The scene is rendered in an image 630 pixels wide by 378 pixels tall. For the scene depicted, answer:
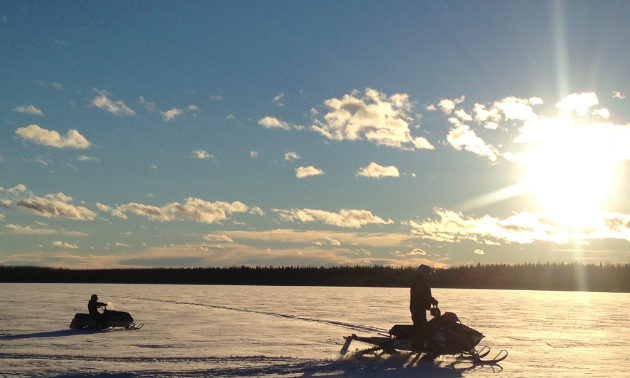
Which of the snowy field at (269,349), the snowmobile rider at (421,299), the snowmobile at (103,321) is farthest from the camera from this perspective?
the snowmobile at (103,321)

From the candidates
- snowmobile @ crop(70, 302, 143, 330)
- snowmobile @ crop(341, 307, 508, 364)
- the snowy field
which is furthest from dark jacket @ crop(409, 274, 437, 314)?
snowmobile @ crop(70, 302, 143, 330)

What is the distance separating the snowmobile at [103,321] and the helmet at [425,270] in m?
9.79

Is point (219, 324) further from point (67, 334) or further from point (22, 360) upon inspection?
point (22, 360)

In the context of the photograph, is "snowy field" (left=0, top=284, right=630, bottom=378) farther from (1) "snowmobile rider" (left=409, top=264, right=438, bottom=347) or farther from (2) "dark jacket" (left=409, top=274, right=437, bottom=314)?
(2) "dark jacket" (left=409, top=274, right=437, bottom=314)

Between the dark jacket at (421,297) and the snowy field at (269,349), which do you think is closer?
the snowy field at (269,349)

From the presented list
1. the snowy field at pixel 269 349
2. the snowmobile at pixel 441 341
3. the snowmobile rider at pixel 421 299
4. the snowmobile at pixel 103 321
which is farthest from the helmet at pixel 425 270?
the snowmobile at pixel 103 321

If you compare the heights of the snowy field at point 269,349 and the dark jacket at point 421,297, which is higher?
the dark jacket at point 421,297

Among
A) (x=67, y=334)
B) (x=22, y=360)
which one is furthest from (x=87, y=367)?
(x=67, y=334)

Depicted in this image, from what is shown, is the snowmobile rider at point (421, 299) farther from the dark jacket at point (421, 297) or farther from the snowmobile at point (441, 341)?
the snowmobile at point (441, 341)

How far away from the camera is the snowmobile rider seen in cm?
1268

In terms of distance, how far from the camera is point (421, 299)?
12758mm

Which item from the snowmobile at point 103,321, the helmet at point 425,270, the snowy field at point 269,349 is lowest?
A: the snowy field at point 269,349

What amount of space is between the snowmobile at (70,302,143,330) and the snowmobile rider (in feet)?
31.3

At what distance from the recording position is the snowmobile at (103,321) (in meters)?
18.1
